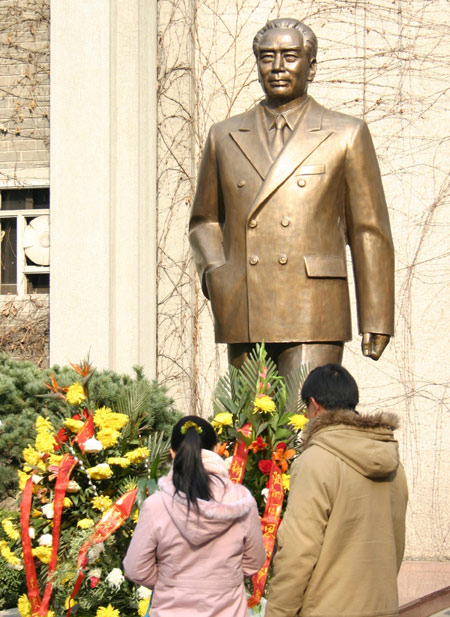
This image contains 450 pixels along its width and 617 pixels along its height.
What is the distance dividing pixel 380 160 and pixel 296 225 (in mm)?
4252

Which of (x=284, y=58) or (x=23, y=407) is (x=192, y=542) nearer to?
(x=284, y=58)

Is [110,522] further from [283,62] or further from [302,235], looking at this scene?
[283,62]

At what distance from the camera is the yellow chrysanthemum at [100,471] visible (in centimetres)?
482

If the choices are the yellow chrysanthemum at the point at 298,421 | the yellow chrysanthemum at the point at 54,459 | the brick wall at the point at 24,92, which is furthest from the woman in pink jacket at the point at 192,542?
the brick wall at the point at 24,92

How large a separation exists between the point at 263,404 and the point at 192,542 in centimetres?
140

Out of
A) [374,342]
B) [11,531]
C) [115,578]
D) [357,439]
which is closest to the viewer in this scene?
[357,439]

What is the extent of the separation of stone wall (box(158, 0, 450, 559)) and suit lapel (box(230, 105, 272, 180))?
3.98m

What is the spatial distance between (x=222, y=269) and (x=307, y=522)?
7.08ft

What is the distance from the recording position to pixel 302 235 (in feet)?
17.2

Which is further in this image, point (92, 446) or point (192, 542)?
point (92, 446)

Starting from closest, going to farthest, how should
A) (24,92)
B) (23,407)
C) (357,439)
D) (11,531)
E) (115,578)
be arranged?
(357,439)
(115,578)
(11,531)
(23,407)
(24,92)

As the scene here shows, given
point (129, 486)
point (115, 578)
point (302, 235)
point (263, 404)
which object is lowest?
point (115, 578)

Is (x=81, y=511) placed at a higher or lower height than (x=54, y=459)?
lower

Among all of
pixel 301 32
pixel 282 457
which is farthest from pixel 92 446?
pixel 301 32
